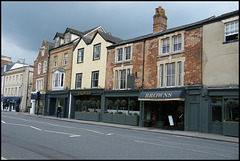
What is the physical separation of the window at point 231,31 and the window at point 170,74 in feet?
16.1

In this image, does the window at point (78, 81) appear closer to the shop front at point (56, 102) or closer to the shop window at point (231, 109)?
the shop front at point (56, 102)

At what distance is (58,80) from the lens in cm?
3212

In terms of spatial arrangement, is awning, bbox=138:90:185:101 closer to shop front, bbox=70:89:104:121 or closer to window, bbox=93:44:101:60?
shop front, bbox=70:89:104:121

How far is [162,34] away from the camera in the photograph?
2006 centimetres

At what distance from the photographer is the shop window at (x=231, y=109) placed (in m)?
14.3

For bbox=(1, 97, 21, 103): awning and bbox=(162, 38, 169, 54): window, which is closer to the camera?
bbox=(162, 38, 169, 54): window

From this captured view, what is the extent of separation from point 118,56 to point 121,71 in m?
1.80

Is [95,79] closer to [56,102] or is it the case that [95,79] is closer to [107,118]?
[107,118]

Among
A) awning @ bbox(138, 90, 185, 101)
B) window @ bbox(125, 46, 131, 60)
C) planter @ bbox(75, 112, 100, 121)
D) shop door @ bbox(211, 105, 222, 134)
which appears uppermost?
window @ bbox(125, 46, 131, 60)

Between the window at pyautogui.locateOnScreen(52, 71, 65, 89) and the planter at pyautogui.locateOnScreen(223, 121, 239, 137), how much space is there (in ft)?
73.8

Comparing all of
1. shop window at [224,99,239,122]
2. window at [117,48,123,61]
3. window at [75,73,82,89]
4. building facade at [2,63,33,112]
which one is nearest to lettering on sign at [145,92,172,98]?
shop window at [224,99,239,122]

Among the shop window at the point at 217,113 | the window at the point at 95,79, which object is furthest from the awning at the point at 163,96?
the window at the point at 95,79

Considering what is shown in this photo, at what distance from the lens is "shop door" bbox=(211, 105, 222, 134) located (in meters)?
15.7

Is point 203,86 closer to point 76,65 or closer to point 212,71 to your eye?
point 212,71
